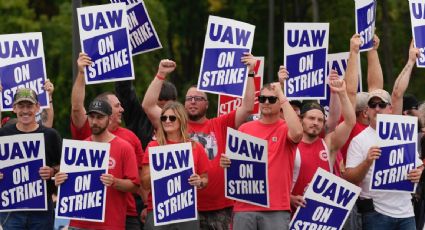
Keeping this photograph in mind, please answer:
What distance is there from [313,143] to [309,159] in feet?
0.52

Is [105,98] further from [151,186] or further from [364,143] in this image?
[364,143]

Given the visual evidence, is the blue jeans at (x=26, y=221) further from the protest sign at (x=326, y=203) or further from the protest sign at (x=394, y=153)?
the protest sign at (x=394, y=153)

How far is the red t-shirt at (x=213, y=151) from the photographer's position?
1330cm

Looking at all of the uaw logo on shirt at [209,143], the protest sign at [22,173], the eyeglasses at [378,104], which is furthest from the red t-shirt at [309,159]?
the protest sign at [22,173]

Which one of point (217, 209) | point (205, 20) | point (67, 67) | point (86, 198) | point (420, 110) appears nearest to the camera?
point (86, 198)

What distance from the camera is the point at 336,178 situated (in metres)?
12.7

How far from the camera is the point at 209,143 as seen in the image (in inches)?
529

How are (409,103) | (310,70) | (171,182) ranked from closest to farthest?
(171,182), (310,70), (409,103)

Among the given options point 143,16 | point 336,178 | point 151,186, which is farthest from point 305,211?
point 143,16

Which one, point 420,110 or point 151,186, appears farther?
point 420,110

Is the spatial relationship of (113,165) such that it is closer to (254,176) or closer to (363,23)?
(254,176)

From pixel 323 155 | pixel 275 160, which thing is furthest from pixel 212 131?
pixel 323 155

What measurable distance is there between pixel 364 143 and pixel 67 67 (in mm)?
13054

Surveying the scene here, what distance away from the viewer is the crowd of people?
12.6 meters
